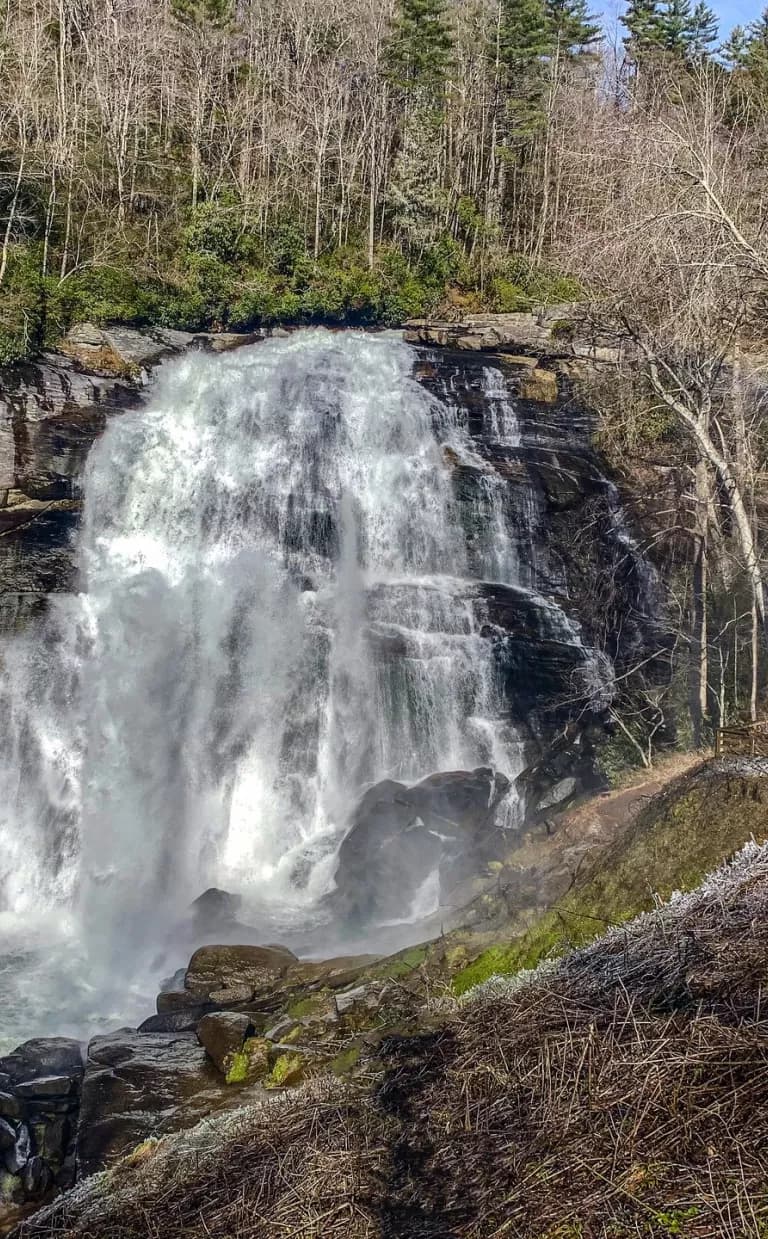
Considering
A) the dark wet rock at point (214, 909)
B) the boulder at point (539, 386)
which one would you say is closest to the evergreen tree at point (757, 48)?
the boulder at point (539, 386)

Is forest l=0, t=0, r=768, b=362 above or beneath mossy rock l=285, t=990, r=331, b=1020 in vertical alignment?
above

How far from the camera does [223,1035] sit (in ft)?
26.7

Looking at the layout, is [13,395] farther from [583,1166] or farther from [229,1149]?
[583,1166]

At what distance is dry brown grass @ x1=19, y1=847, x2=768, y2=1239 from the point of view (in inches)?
93.0

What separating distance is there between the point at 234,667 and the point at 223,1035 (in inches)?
399

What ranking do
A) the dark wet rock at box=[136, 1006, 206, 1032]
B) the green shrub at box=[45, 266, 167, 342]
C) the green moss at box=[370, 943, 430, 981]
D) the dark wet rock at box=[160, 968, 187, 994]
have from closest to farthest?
1. the green moss at box=[370, 943, 430, 981]
2. the dark wet rock at box=[136, 1006, 206, 1032]
3. the dark wet rock at box=[160, 968, 187, 994]
4. the green shrub at box=[45, 266, 167, 342]

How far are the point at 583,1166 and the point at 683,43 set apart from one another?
4912cm

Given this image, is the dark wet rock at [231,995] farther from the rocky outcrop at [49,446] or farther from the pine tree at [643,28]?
the pine tree at [643,28]

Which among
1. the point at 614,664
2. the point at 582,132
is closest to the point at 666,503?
the point at 614,664

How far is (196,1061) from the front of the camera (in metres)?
8.34

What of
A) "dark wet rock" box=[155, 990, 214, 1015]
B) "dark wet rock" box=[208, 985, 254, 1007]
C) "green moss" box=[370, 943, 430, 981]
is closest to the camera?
"green moss" box=[370, 943, 430, 981]

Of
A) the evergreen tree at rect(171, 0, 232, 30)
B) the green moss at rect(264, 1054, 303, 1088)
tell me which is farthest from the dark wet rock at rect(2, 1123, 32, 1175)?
the evergreen tree at rect(171, 0, 232, 30)

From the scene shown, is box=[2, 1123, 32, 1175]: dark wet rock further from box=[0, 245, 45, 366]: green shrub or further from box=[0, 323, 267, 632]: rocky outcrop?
box=[0, 245, 45, 366]: green shrub

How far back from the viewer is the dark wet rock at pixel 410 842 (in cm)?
1378
